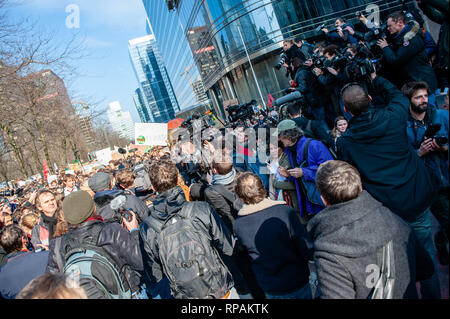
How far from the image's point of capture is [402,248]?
1548 millimetres

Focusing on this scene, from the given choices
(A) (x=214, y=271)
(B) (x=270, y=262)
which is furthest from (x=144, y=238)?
(B) (x=270, y=262)

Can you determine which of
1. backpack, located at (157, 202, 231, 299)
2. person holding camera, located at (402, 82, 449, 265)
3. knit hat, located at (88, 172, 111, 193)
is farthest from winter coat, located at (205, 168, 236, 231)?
knit hat, located at (88, 172, 111, 193)

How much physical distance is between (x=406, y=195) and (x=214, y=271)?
5.54 ft

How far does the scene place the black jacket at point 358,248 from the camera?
1.49 meters

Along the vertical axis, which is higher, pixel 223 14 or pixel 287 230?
pixel 223 14

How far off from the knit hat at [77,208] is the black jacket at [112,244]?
0.25 feet

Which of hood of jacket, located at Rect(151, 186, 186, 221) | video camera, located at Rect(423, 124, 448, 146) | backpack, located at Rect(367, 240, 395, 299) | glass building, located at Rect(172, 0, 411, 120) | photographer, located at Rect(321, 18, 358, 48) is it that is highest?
glass building, located at Rect(172, 0, 411, 120)

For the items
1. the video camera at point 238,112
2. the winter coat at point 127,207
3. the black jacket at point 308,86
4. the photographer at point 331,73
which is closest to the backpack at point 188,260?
the winter coat at point 127,207

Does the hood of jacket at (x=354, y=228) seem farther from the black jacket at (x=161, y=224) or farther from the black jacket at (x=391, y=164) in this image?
the black jacket at (x=161, y=224)

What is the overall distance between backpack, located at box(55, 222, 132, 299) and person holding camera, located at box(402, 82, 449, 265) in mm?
2649

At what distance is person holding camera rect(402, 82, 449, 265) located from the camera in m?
2.13

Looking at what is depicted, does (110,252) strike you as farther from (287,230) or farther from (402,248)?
(402,248)

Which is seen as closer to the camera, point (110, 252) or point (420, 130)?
point (110, 252)

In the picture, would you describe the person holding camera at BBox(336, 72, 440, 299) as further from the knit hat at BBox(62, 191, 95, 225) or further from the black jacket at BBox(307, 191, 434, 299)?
the knit hat at BBox(62, 191, 95, 225)
